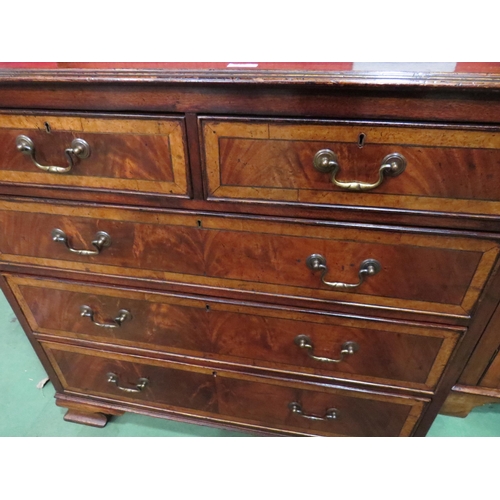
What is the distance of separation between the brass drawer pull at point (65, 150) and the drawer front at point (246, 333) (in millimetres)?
304

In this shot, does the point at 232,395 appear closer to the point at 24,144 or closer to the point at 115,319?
the point at 115,319

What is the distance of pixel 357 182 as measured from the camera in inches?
23.0

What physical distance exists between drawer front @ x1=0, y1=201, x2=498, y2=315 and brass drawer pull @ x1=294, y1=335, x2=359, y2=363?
121 mm

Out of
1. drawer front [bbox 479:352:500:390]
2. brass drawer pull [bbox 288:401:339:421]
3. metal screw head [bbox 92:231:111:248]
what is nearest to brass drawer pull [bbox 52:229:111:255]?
metal screw head [bbox 92:231:111:248]

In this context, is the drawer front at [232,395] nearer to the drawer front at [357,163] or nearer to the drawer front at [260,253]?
the drawer front at [260,253]

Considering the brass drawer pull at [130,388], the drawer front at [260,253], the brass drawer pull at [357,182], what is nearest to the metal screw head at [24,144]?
A: the drawer front at [260,253]

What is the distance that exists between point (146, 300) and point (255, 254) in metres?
0.31

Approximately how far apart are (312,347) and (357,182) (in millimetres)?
402

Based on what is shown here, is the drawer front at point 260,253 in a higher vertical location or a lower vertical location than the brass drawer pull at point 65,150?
lower

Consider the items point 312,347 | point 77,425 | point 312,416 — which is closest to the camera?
point 312,347

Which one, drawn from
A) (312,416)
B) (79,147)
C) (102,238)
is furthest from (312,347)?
(79,147)

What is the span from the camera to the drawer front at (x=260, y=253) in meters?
0.65

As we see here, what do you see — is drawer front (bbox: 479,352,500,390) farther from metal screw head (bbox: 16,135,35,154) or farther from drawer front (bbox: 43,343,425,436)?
metal screw head (bbox: 16,135,35,154)

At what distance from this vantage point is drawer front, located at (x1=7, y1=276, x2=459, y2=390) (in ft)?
2.53
